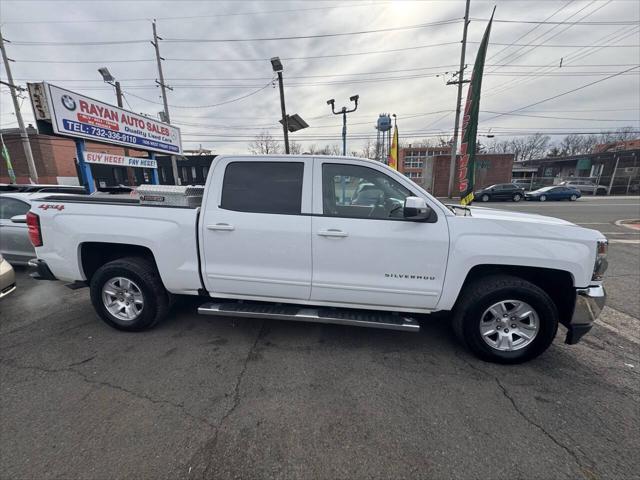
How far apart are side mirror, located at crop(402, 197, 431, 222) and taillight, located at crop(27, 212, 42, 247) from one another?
4211mm

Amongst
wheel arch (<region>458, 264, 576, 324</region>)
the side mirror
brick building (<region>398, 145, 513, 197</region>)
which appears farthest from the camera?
brick building (<region>398, 145, 513, 197</region>)

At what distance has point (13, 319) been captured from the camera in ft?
12.2

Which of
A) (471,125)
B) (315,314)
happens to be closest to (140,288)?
(315,314)

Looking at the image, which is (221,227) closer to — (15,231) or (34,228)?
(34,228)

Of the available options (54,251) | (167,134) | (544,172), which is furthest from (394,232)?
(544,172)

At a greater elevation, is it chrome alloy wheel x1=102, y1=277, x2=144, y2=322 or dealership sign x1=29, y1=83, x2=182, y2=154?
dealership sign x1=29, y1=83, x2=182, y2=154

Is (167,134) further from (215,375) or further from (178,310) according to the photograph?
(215,375)

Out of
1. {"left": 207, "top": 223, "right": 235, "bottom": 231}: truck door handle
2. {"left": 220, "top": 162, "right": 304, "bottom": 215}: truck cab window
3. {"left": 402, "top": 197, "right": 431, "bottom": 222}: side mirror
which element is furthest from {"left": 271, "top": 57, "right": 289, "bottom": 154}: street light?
{"left": 402, "top": 197, "right": 431, "bottom": 222}: side mirror

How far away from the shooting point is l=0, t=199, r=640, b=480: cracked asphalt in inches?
70.6

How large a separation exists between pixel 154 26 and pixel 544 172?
6153cm

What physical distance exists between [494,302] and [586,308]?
0.81 meters

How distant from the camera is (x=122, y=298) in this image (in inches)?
131

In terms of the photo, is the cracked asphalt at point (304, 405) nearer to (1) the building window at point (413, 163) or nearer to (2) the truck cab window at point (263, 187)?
(2) the truck cab window at point (263, 187)

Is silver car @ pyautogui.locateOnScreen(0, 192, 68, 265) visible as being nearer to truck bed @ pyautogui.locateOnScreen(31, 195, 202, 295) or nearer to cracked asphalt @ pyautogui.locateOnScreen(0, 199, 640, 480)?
cracked asphalt @ pyautogui.locateOnScreen(0, 199, 640, 480)
